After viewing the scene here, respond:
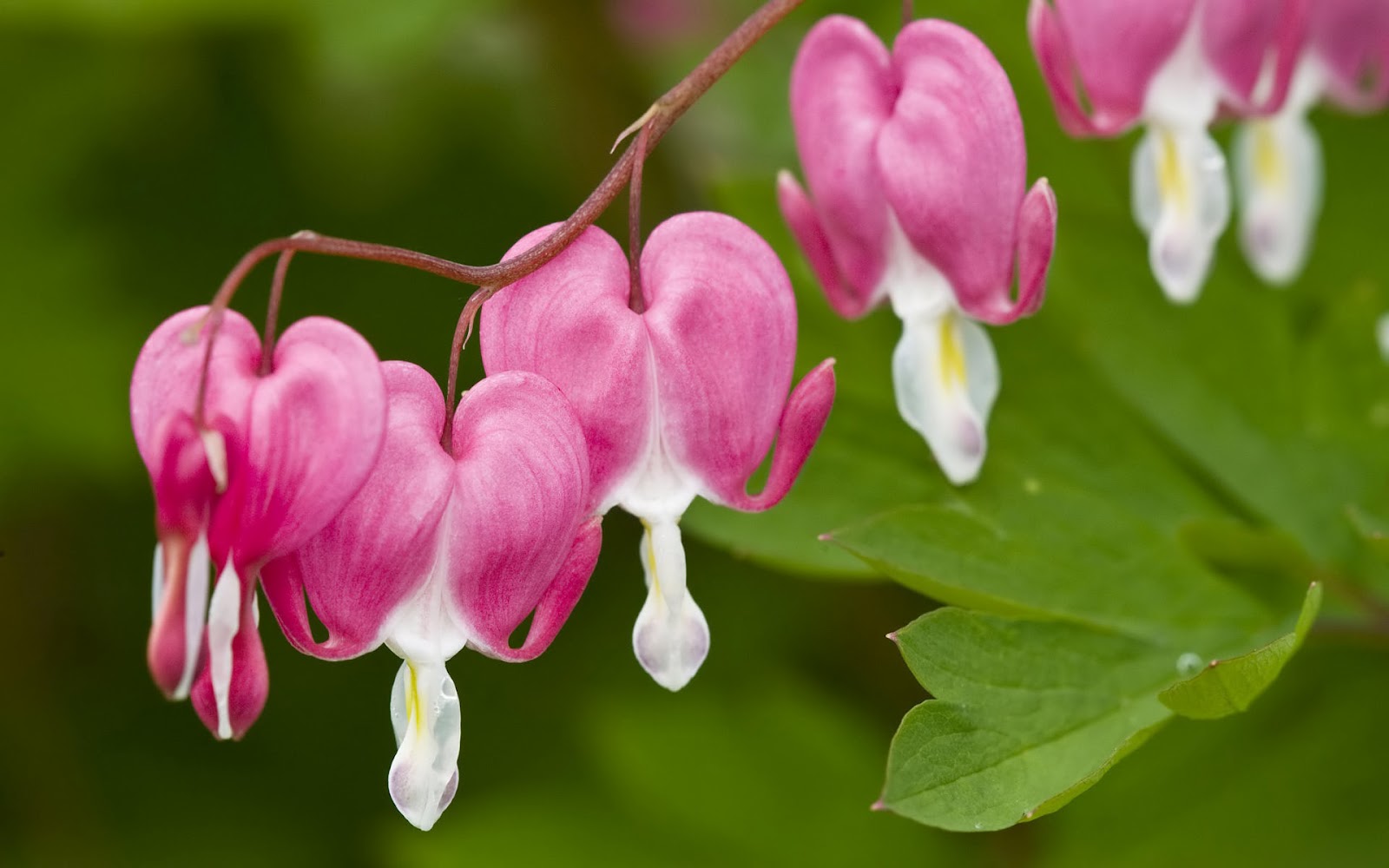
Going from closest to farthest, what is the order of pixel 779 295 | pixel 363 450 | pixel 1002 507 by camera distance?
pixel 363 450
pixel 779 295
pixel 1002 507

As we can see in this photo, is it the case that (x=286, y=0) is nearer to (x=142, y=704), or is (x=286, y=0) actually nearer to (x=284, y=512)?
(x=142, y=704)

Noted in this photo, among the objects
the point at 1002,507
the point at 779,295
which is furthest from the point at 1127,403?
the point at 779,295

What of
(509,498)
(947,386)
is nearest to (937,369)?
(947,386)

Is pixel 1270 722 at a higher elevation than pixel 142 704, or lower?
lower

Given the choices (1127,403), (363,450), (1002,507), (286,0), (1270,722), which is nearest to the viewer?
(363,450)

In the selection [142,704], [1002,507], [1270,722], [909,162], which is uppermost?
[909,162]

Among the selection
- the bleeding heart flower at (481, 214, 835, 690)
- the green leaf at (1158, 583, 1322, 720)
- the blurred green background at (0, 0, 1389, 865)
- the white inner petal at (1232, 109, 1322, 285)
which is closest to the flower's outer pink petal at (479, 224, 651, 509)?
the bleeding heart flower at (481, 214, 835, 690)

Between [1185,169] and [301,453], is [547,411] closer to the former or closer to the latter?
[301,453]

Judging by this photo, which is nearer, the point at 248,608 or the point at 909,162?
the point at 248,608

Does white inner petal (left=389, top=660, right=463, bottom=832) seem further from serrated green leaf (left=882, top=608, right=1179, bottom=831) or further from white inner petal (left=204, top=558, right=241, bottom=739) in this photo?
serrated green leaf (left=882, top=608, right=1179, bottom=831)
